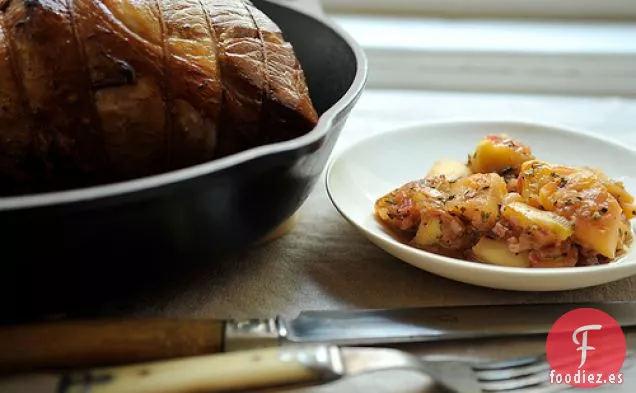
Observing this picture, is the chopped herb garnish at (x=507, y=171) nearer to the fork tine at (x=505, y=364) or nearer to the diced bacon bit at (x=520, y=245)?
the diced bacon bit at (x=520, y=245)

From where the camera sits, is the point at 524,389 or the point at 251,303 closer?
the point at 524,389

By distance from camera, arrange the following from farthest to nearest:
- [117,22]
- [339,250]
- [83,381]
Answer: [339,250], [117,22], [83,381]

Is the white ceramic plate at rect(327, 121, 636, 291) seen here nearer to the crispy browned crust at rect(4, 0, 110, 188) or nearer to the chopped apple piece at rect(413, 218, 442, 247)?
the chopped apple piece at rect(413, 218, 442, 247)

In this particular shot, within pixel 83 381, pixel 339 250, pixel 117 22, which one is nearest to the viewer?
pixel 83 381

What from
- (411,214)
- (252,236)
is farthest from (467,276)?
(252,236)

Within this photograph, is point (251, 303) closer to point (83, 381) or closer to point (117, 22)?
point (83, 381)

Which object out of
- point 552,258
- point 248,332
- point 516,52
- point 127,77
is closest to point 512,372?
point 552,258

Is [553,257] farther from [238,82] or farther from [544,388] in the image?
[238,82]
